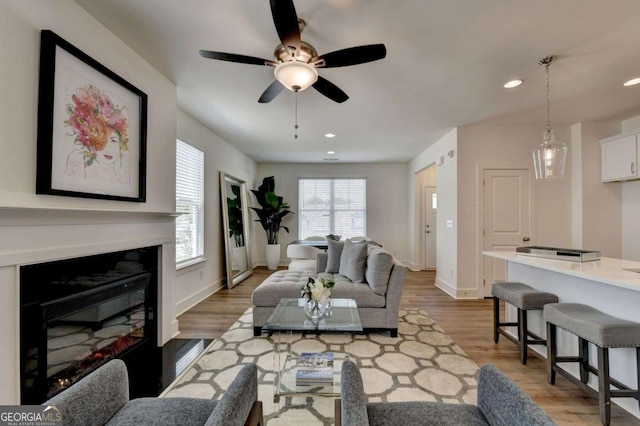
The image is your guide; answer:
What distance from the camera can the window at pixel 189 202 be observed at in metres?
3.73

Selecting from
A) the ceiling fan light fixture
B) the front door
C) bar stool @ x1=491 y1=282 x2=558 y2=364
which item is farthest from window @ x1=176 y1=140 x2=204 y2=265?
the front door

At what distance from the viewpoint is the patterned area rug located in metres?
1.88

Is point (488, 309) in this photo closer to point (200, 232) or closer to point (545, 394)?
point (545, 394)

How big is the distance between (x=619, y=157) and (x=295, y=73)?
4.67 m

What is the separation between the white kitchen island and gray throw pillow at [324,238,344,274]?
188cm

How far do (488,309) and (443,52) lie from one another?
3.29 m

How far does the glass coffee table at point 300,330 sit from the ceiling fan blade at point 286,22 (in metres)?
1.88

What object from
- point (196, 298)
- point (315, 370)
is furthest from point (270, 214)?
point (315, 370)

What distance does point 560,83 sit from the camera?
2875 millimetres

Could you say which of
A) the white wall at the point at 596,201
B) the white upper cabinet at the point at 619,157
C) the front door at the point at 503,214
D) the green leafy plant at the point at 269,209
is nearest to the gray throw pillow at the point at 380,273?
the front door at the point at 503,214

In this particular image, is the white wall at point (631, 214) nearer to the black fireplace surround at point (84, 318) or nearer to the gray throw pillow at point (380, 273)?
the gray throw pillow at point (380, 273)

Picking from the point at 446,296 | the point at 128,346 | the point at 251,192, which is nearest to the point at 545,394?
the point at 446,296

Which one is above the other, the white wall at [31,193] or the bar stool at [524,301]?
the white wall at [31,193]

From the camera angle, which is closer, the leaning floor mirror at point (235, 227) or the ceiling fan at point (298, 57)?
the ceiling fan at point (298, 57)
